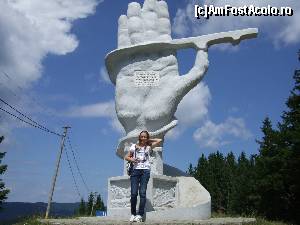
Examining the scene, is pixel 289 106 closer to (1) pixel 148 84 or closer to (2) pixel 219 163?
(1) pixel 148 84

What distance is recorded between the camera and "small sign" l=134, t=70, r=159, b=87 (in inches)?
480

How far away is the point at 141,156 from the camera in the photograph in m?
8.43

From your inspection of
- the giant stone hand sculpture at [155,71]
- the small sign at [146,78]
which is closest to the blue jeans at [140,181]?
the giant stone hand sculpture at [155,71]

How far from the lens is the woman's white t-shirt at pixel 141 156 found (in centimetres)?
841

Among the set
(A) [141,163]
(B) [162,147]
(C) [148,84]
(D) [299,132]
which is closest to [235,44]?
(C) [148,84]

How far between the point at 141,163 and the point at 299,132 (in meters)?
14.1

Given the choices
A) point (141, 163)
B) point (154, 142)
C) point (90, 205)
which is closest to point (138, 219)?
point (141, 163)

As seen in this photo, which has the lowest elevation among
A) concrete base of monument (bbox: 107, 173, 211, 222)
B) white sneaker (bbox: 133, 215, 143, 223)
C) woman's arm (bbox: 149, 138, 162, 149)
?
white sneaker (bbox: 133, 215, 143, 223)

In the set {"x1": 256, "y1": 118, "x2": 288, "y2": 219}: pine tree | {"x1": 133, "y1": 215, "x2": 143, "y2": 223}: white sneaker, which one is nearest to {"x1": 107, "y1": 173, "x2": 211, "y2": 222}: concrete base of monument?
{"x1": 133, "y1": 215, "x2": 143, "y2": 223}: white sneaker

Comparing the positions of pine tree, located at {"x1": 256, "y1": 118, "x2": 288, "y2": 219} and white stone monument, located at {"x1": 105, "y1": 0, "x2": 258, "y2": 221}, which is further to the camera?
pine tree, located at {"x1": 256, "y1": 118, "x2": 288, "y2": 219}

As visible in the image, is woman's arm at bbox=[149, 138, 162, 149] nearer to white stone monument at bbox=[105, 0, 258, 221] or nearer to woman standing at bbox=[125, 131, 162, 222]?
woman standing at bbox=[125, 131, 162, 222]

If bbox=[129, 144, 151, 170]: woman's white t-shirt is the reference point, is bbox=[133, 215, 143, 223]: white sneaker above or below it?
below

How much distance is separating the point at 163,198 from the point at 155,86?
316 centimetres

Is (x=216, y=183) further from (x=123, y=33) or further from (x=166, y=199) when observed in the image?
(x=166, y=199)
